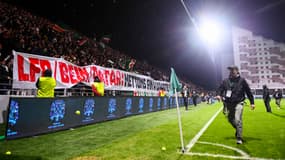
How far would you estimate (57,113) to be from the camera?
24.6 feet

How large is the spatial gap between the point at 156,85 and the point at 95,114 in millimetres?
12404

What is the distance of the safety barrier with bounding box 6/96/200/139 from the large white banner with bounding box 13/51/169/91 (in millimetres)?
1546

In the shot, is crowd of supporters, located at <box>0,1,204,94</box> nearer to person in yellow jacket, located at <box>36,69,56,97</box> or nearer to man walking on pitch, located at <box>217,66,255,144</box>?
person in yellow jacket, located at <box>36,69,56,97</box>

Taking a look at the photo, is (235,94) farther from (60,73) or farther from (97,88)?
(60,73)

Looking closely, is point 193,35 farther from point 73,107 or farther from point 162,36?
point 73,107

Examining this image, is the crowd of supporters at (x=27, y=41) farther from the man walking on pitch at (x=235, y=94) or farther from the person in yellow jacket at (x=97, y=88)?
the man walking on pitch at (x=235, y=94)

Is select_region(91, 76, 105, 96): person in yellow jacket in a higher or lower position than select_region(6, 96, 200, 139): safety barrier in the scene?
higher

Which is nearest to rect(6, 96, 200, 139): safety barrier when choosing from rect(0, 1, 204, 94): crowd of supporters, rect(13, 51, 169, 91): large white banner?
rect(13, 51, 169, 91): large white banner

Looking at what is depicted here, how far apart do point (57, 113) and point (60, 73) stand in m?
2.60

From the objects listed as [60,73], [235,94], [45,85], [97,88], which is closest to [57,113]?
[45,85]

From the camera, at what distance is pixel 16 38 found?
38.0ft

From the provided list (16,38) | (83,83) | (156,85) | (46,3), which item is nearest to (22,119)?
(83,83)

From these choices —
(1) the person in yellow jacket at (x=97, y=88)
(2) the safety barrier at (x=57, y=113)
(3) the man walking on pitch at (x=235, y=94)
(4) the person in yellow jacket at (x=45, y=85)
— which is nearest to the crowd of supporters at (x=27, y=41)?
(4) the person in yellow jacket at (x=45, y=85)

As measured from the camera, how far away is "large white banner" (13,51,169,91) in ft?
25.8
